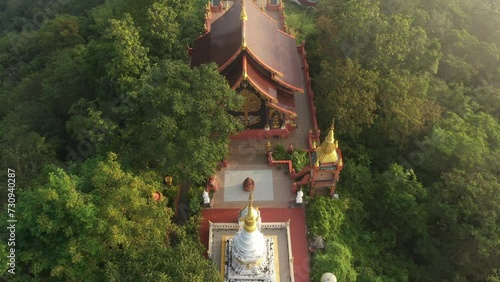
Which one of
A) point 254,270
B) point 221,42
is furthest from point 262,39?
point 254,270

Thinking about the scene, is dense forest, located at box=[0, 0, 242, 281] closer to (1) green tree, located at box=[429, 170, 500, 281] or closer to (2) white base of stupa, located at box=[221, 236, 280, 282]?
(2) white base of stupa, located at box=[221, 236, 280, 282]

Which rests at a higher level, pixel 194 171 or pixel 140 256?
pixel 194 171

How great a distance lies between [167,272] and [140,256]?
1.55 metres

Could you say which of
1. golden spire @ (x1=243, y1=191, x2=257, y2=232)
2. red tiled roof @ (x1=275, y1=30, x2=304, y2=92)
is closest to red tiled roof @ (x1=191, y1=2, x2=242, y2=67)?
red tiled roof @ (x1=275, y1=30, x2=304, y2=92)

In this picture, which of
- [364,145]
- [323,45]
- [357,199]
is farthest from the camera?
[323,45]

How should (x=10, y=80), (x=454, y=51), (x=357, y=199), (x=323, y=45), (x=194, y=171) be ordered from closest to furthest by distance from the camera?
(x=194, y=171) → (x=357, y=199) → (x=323, y=45) → (x=454, y=51) → (x=10, y=80)

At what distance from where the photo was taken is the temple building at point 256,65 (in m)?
26.2

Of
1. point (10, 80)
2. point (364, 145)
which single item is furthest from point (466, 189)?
point (10, 80)

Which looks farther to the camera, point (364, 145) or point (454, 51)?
point (454, 51)

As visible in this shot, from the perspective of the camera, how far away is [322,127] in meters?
29.6

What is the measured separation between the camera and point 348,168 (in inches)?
1081

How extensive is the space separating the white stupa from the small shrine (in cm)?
444

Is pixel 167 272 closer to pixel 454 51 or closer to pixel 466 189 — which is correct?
pixel 466 189

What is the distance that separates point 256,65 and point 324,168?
730 centimetres
